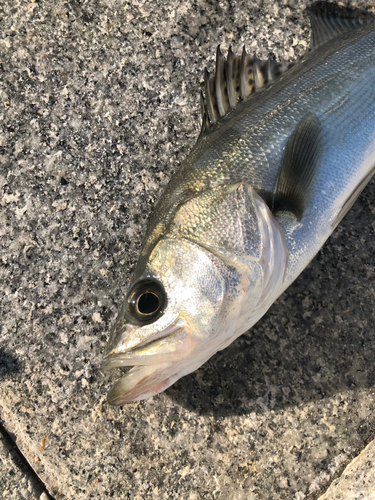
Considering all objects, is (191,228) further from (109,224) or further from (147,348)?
(109,224)

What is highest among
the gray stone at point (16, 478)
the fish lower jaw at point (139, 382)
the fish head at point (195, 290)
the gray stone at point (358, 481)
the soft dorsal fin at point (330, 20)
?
the soft dorsal fin at point (330, 20)

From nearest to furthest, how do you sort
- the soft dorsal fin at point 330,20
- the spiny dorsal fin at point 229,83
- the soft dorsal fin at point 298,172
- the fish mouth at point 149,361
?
the fish mouth at point 149,361 → the soft dorsal fin at point 298,172 → the spiny dorsal fin at point 229,83 → the soft dorsal fin at point 330,20

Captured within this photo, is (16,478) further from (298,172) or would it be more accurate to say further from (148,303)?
(298,172)

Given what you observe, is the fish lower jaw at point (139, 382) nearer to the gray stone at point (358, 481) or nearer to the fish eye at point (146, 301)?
the fish eye at point (146, 301)

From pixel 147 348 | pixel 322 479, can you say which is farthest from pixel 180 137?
pixel 322 479

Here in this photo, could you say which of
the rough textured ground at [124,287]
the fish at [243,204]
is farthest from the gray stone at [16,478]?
the fish at [243,204]

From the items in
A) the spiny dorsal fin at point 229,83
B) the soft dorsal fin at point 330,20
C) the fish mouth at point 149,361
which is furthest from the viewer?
the soft dorsal fin at point 330,20

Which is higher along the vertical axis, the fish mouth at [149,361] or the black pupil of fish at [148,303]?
the black pupil of fish at [148,303]
